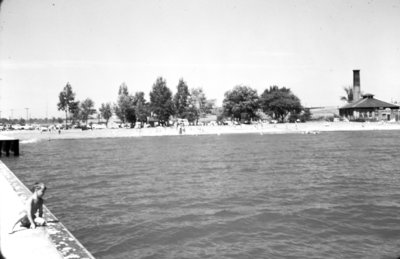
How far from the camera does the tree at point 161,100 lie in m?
95.1

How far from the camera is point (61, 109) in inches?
3789

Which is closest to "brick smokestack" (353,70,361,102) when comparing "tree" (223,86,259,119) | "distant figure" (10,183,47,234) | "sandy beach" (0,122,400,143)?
"sandy beach" (0,122,400,143)

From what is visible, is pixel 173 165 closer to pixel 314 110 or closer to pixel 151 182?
pixel 151 182

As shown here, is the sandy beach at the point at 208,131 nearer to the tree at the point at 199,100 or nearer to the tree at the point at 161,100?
the tree at the point at 161,100

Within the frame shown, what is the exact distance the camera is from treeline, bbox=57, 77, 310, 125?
95.7 metres

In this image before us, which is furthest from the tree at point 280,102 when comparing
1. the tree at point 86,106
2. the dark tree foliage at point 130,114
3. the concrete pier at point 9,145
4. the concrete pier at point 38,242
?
the concrete pier at point 38,242

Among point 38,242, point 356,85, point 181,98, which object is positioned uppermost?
point 356,85

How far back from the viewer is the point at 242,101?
9756cm

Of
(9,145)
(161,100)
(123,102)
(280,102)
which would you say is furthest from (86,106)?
Answer: (9,145)

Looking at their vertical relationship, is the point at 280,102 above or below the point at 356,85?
below

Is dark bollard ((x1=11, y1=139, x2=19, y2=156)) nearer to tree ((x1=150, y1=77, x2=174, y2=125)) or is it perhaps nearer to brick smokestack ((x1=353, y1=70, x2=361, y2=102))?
tree ((x1=150, y1=77, x2=174, y2=125))

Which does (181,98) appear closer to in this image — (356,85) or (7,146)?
(356,85)

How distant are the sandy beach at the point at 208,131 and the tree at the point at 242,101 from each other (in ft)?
29.2

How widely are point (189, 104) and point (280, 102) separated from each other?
22.9 m
